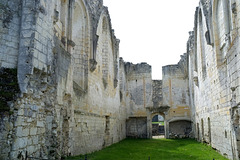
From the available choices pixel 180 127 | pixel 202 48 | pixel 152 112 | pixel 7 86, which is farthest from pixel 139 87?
pixel 7 86

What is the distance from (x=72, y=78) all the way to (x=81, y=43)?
10.5 feet

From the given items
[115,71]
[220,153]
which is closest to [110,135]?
[115,71]

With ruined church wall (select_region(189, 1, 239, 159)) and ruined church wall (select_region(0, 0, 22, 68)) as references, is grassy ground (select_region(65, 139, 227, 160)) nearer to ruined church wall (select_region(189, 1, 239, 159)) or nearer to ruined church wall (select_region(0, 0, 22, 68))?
ruined church wall (select_region(189, 1, 239, 159))

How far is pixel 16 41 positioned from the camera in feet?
17.1

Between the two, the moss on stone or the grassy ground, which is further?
the grassy ground

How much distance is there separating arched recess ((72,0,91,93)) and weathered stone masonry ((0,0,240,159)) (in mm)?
44

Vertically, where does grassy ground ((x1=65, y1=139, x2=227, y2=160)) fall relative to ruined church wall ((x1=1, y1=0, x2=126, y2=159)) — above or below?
below

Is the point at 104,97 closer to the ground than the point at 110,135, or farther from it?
farther from it

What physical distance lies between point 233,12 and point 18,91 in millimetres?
6376

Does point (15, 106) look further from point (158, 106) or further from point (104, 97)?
point (158, 106)

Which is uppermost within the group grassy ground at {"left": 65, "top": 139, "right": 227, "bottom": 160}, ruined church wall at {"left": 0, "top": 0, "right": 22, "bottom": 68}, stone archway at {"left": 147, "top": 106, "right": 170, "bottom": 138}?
ruined church wall at {"left": 0, "top": 0, "right": 22, "bottom": 68}

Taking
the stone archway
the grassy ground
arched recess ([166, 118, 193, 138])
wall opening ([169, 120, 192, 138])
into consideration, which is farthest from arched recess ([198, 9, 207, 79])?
wall opening ([169, 120, 192, 138])

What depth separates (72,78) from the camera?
820cm

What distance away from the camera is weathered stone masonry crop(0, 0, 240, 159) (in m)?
5.00
